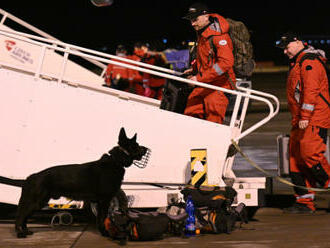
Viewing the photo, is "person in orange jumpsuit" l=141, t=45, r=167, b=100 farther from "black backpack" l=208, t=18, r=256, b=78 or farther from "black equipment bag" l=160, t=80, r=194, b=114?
"black backpack" l=208, t=18, r=256, b=78

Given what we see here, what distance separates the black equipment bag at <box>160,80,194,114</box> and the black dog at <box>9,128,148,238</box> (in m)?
1.32

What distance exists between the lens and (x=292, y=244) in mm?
6859

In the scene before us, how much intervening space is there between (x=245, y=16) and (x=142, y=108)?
79112 millimetres

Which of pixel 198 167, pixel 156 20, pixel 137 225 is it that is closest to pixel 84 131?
pixel 198 167

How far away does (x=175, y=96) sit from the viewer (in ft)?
27.7

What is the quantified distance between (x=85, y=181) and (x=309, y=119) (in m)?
2.51

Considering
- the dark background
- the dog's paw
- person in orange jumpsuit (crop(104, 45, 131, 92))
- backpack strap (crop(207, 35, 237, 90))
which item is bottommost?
the dog's paw

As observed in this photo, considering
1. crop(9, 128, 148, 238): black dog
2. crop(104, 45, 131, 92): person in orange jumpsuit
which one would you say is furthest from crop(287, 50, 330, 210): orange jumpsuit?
crop(104, 45, 131, 92): person in orange jumpsuit

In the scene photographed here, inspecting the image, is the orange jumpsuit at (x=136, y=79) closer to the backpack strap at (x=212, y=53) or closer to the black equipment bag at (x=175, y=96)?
the black equipment bag at (x=175, y=96)

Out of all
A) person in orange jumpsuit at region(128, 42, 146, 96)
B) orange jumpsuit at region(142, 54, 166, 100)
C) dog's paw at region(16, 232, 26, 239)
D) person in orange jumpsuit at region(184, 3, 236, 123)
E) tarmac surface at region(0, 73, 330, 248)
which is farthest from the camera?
person in orange jumpsuit at region(128, 42, 146, 96)

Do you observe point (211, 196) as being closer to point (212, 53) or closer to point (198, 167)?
point (198, 167)

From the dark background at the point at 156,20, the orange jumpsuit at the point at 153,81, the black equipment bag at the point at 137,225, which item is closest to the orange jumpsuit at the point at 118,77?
the orange jumpsuit at the point at 153,81

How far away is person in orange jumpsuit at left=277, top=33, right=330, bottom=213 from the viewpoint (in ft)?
27.0

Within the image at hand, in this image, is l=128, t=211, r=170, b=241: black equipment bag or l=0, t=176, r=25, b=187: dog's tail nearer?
l=128, t=211, r=170, b=241: black equipment bag
